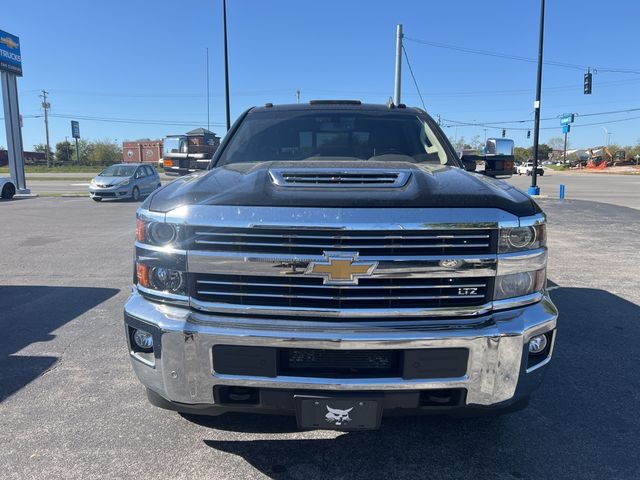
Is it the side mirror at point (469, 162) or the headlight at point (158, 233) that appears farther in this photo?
the side mirror at point (469, 162)

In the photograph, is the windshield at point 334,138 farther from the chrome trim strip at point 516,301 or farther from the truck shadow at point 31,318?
the truck shadow at point 31,318

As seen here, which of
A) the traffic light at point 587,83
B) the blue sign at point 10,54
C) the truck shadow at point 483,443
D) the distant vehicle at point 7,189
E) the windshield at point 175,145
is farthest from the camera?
the traffic light at point 587,83

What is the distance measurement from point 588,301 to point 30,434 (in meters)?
5.46

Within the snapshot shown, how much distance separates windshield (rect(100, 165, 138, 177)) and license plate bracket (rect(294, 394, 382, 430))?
19.1 meters

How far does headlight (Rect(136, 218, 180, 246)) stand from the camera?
2289 mm

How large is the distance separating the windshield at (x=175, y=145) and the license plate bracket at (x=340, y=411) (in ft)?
9.43

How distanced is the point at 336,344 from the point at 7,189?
22.2m

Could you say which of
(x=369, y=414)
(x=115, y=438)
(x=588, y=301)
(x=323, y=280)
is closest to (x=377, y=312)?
(x=323, y=280)

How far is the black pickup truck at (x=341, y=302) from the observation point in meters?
2.17

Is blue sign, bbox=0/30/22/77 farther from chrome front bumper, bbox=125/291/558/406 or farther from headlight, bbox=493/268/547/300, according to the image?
headlight, bbox=493/268/547/300

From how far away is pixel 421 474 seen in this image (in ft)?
8.19

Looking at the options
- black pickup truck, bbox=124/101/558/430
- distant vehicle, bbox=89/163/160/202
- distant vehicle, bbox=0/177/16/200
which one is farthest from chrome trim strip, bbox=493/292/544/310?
distant vehicle, bbox=0/177/16/200

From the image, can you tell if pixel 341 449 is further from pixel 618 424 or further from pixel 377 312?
pixel 618 424

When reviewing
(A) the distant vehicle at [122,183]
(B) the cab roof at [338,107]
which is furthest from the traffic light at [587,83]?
(B) the cab roof at [338,107]
